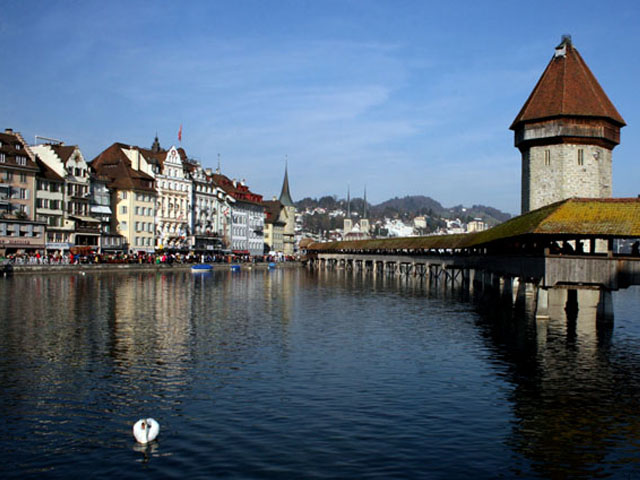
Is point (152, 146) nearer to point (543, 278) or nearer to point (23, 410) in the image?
point (543, 278)

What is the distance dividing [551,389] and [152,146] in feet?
385

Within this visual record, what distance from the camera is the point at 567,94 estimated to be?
58.9 metres

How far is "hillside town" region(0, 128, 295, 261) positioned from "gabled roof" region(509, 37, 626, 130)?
5144 centimetres

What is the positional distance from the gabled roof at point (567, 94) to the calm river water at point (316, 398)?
30.3 meters

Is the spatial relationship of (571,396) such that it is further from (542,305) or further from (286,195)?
(286,195)

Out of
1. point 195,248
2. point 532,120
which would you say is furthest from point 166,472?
point 195,248

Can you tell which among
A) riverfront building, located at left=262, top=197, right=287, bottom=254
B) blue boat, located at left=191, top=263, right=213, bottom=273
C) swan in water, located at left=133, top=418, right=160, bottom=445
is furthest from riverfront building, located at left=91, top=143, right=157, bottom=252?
swan in water, located at left=133, top=418, right=160, bottom=445

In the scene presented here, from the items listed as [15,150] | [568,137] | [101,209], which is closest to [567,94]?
[568,137]

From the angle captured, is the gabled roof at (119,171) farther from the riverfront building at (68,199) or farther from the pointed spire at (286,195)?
the pointed spire at (286,195)

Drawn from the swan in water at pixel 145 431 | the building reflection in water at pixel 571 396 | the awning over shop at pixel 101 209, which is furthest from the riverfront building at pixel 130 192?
the swan in water at pixel 145 431

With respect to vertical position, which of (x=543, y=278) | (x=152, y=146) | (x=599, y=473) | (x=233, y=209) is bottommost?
(x=599, y=473)

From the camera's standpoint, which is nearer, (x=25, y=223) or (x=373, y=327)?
(x=373, y=327)

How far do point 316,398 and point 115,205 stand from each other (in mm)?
86701

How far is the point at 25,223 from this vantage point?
251ft
